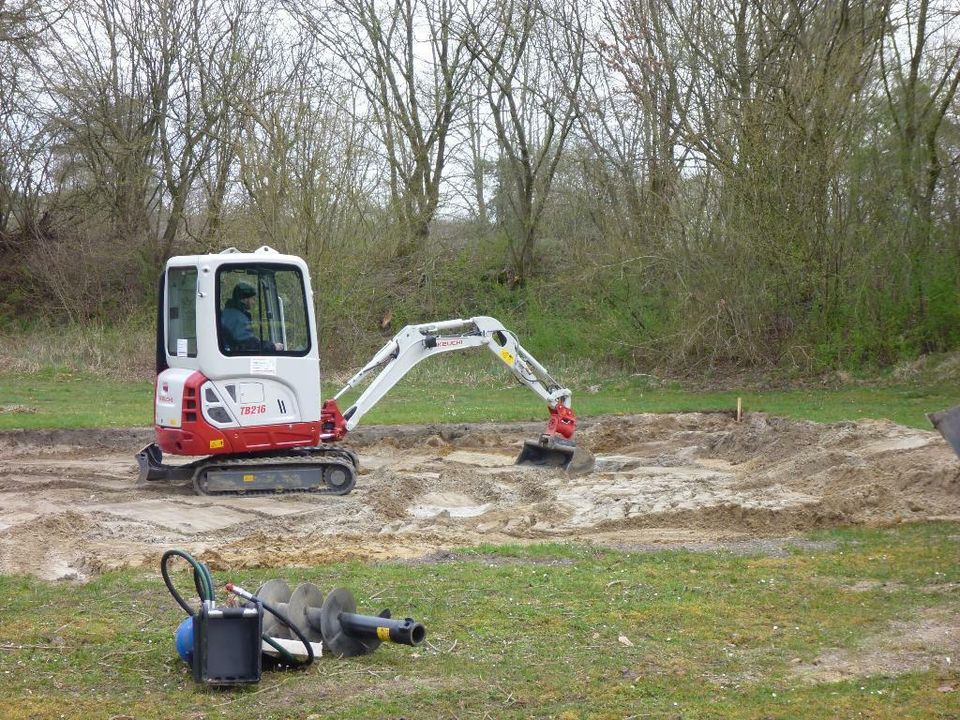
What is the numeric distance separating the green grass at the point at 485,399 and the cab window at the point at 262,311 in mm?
5686

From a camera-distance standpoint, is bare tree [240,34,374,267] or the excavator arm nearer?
the excavator arm

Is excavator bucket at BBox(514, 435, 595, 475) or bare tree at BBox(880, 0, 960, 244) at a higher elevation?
bare tree at BBox(880, 0, 960, 244)

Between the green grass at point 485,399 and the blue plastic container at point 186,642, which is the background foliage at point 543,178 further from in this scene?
the blue plastic container at point 186,642

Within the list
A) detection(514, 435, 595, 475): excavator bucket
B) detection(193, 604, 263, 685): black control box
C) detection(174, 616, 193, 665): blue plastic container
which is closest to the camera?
detection(193, 604, 263, 685): black control box

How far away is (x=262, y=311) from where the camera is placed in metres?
11.9

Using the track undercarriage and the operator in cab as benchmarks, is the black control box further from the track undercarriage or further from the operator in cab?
the track undercarriage

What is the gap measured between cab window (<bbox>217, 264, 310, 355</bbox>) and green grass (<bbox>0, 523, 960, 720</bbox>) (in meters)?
3.90

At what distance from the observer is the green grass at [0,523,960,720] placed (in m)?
5.45

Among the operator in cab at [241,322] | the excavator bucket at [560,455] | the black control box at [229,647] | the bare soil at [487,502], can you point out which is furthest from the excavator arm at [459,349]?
the black control box at [229,647]

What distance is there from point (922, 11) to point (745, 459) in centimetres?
1245

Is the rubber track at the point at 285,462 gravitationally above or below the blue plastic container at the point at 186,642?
above

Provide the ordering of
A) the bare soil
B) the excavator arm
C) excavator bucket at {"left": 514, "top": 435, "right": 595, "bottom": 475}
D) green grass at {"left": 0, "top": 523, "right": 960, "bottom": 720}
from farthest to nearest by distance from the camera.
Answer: excavator bucket at {"left": 514, "top": 435, "right": 595, "bottom": 475} < the excavator arm < the bare soil < green grass at {"left": 0, "top": 523, "right": 960, "bottom": 720}

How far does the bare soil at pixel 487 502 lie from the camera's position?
9430mm

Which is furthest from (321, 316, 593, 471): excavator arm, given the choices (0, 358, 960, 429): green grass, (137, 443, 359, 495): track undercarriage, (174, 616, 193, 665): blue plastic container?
(174, 616, 193, 665): blue plastic container
